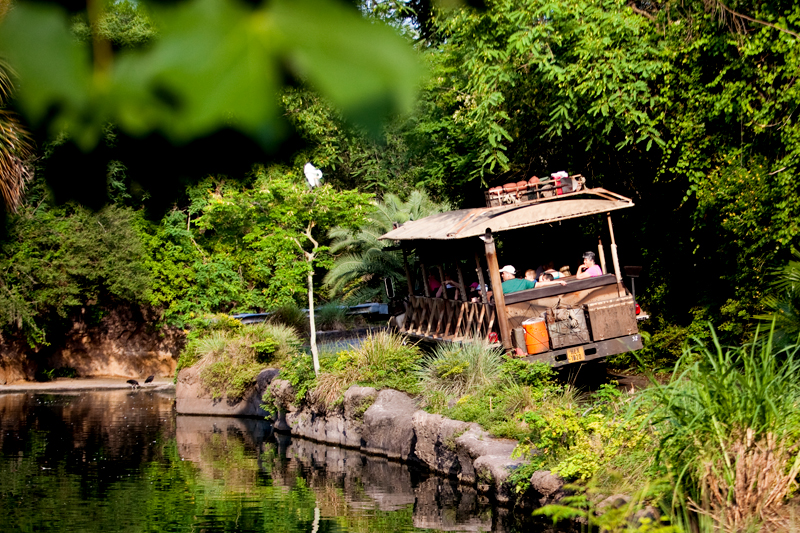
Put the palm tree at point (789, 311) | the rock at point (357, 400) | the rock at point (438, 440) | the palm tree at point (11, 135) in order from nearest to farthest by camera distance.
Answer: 1. the palm tree at point (11, 135)
2. the palm tree at point (789, 311)
3. the rock at point (438, 440)
4. the rock at point (357, 400)

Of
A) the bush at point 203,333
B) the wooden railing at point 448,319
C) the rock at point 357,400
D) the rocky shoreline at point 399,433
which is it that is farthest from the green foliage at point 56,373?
the rock at point 357,400

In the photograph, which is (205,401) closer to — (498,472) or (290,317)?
(290,317)

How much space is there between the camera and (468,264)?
58.4ft

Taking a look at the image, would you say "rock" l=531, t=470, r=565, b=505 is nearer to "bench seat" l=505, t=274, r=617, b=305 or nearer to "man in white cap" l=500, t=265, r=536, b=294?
"bench seat" l=505, t=274, r=617, b=305

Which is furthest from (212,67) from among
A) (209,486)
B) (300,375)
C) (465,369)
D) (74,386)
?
(74,386)

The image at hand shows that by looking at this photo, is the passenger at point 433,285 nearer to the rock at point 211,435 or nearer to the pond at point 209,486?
the pond at point 209,486

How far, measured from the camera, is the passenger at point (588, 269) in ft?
40.9

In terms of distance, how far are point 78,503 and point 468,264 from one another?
1007 centimetres

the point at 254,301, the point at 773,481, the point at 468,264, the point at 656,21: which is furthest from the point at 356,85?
the point at 254,301

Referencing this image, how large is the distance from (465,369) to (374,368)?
258 cm

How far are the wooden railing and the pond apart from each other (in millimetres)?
2456

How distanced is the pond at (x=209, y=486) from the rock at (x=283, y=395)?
1.97 feet

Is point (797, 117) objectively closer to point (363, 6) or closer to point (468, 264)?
point (468, 264)

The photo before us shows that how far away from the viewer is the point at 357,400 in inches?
521
